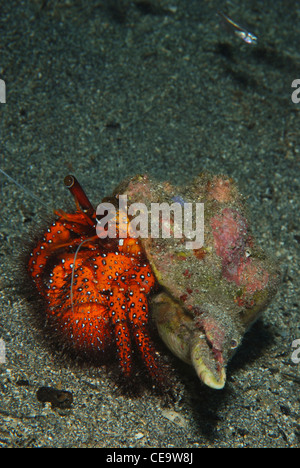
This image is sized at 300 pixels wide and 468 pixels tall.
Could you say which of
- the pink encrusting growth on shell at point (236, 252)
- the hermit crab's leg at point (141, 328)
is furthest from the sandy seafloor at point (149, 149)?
the pink encrusting growth on shell at point (236, 252)

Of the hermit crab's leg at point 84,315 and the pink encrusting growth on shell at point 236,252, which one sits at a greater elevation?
the pink encrusting growth on shell at point 236,252

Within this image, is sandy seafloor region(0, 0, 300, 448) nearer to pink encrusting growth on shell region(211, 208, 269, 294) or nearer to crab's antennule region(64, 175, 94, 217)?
crab's antennule region(64, 175, 94, 217)

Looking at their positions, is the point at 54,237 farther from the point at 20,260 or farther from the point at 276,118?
the point at 276,118

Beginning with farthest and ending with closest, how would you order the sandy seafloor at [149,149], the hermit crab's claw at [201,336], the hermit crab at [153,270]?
the sandy seafloor at [149,149] → the hermit crab at [153,270] → the hermit crab's claw at [201,336]

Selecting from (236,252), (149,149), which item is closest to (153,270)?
(236,252)

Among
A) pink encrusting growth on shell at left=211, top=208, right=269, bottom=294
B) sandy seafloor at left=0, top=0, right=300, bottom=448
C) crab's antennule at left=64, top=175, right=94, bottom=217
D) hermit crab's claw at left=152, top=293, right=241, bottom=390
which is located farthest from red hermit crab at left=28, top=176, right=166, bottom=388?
pink encrusting growth on shell at left=211, top=208, right=269, bottom=294

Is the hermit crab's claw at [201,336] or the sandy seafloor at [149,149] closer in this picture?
the hermit crab's claw at [201,336]

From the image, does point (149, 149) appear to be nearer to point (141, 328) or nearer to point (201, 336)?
point (141, 328)

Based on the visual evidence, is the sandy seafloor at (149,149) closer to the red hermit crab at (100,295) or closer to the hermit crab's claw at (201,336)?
the red hermit crab at (100,295)
